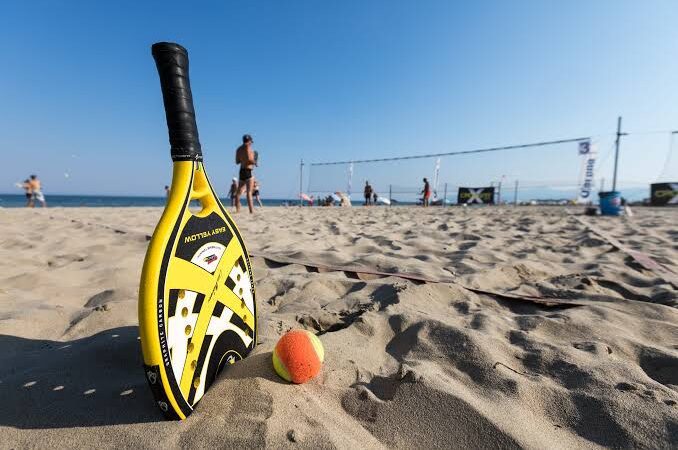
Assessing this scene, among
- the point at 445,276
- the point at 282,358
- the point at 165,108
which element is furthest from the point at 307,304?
the point at 165,108

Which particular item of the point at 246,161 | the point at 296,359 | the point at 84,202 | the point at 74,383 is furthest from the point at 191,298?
the point at 84,202

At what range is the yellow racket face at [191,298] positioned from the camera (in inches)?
31.6

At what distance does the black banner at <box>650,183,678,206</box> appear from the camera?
13859 mm

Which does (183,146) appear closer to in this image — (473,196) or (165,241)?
(165,241)

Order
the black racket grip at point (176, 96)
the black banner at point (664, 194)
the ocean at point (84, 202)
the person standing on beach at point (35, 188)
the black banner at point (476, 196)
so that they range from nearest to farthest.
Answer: the black racket grip at point (176, 96)
the person standing on beach at point (35, 188)
the black banner at point (664, 194)
the black banner at point (476, 196)
the ocean at point (84, 202)

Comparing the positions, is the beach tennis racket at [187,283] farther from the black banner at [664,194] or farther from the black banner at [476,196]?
the black banner at [476,196]

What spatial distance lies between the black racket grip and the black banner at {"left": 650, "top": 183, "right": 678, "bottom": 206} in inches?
729

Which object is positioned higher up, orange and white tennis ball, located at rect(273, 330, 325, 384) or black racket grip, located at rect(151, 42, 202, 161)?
black racket grip, located at rect(151, 42, 202, 161)

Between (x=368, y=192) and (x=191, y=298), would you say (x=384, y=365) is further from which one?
(x=368, y=192)

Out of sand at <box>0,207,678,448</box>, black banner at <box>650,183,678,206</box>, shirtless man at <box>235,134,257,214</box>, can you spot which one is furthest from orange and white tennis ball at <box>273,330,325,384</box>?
black banner at <box>650,183,678,206</box>

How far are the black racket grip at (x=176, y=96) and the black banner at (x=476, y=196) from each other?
65.4 feet

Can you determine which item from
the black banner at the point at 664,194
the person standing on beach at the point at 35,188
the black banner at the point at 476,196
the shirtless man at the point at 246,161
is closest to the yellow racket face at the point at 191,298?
the shirtless man at the point at 246,161

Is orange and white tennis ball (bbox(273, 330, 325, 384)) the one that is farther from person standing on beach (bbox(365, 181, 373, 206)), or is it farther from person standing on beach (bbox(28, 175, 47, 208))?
person standing on beach (bbox(365, 181, 373, 206))

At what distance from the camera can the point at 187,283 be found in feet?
3.04
